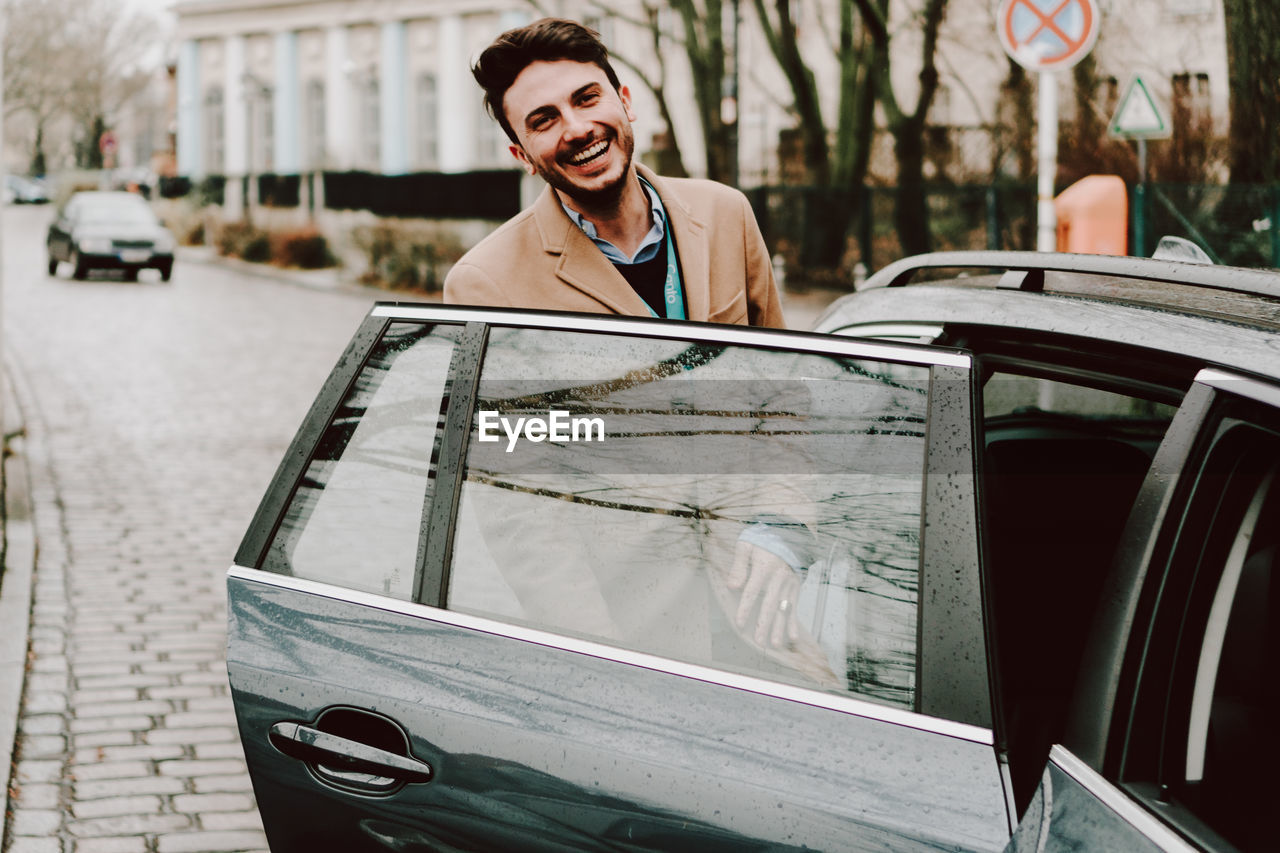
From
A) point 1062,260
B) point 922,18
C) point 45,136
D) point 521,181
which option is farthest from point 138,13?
point 1062,260

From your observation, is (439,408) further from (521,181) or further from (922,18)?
(521,181)

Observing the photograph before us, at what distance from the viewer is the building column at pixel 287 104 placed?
198 feet

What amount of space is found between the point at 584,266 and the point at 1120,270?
0.97m

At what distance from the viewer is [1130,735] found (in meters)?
1.74

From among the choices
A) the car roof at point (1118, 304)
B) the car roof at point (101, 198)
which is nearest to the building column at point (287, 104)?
the car roof at point (101, 198)

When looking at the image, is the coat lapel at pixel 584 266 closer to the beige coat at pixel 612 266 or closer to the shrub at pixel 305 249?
the beige coat at pixel 612 266

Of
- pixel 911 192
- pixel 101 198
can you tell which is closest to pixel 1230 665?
pixel 911 192

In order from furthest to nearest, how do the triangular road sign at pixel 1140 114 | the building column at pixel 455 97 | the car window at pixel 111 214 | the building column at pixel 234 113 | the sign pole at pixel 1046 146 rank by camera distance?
the building column at pixel 234 113 → the building column at pixel 455 97 → the car window at pixel 111 214 → the triangular road sign at pixel 1140 114 → the sign pole at pixel 1046 146

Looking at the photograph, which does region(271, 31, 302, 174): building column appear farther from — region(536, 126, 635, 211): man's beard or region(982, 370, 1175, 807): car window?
region(536, 126, 635, 211): man's beard

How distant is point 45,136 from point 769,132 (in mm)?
72813

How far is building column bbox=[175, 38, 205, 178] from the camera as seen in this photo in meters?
65.4

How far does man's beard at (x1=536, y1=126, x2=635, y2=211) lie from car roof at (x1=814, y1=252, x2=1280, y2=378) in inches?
25.8

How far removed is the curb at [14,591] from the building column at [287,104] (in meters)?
52.4

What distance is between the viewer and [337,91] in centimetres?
5819
